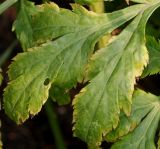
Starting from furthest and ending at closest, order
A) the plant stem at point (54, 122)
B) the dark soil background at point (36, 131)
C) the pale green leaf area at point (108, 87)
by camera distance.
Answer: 1. the dark soil background at point (36, 131)
2. the plant stem at point (54, 122)
3. the pale green leaf area at point (108, 87)

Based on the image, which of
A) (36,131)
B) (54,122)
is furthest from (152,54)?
(36,131)

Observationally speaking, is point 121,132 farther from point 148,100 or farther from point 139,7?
point 139,7

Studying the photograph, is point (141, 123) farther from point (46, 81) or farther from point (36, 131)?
point (36, 131)

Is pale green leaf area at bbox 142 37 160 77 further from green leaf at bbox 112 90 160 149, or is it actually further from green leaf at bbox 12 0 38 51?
green leaf at bbox 12 0 38 51

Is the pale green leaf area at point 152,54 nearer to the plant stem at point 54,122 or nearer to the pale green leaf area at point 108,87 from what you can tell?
the pale green leaf area at point 108,87

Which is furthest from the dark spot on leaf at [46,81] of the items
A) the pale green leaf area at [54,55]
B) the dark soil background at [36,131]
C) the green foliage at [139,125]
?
the dark soil background at [36,131]

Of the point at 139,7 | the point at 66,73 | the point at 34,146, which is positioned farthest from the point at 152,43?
the point at 34,146

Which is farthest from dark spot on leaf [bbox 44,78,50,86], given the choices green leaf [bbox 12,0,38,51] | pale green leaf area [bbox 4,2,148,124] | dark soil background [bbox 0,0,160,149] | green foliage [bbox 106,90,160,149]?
dark soil background [bbox 0,0,160,149]
